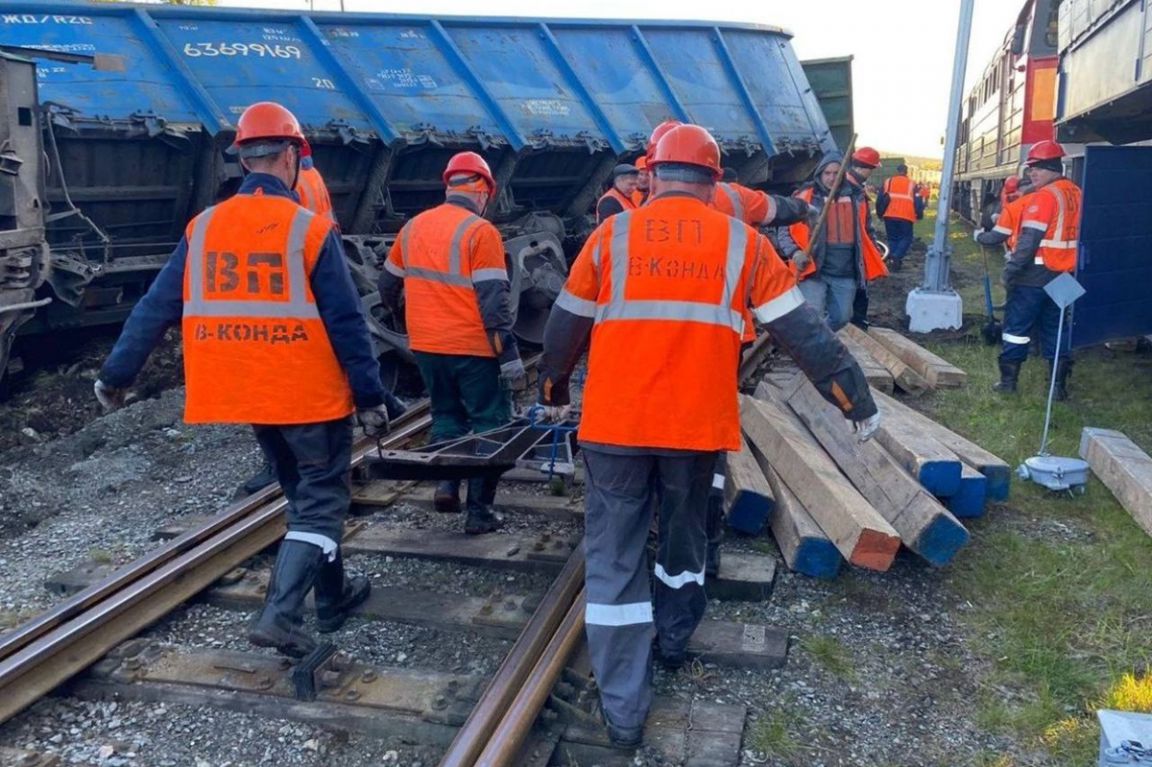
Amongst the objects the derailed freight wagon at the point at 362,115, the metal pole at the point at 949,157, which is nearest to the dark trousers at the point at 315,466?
the derailed freight wagon at the point at 362,115

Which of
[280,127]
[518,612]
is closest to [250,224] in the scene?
[280,127]

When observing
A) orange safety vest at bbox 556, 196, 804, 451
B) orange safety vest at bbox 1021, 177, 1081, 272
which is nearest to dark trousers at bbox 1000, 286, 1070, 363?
orange safety vest at bbox 1021, 177, 1081, 272

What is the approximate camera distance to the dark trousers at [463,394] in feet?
16.6

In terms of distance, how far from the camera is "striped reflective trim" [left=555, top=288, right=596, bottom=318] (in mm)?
3471

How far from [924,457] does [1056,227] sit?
11.5ft

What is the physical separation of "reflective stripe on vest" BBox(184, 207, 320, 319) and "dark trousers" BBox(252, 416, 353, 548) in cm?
42

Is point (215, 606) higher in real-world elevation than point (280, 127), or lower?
lower

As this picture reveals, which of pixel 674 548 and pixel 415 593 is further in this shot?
pixel 415 593

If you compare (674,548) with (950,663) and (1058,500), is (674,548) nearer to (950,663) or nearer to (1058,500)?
(950,663)

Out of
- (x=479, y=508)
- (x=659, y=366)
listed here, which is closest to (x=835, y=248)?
(x=479, y=508)

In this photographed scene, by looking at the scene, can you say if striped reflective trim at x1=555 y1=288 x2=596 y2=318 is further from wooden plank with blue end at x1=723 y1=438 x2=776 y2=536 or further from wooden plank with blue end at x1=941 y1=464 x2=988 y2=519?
wooden plank with blue end at x1=941 y1=464 x2=988 y2=519

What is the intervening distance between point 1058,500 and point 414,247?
12.1ft

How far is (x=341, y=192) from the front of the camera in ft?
26.4

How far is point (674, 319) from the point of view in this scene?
3.27 meters
